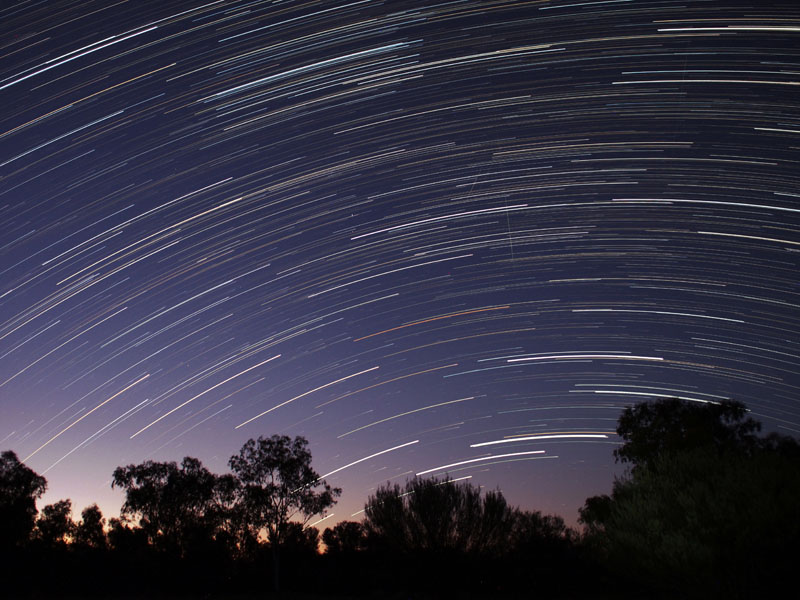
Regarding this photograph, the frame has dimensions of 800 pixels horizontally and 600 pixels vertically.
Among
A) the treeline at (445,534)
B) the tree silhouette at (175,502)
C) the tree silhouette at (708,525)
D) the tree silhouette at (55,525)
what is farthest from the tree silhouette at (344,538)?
the tree silhouette at (708,525)

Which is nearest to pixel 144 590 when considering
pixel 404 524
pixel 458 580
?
pixel 404 524

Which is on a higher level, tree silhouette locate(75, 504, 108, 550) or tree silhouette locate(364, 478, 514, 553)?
tree silhouette locate(75, 504, 108, 550)

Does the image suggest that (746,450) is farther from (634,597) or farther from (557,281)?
(557,281)

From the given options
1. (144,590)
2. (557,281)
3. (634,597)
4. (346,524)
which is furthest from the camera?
(346,524)

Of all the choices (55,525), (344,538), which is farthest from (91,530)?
(344,538)

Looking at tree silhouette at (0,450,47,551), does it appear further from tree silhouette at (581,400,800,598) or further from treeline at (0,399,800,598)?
tree silhouette at (581,400,800,598)

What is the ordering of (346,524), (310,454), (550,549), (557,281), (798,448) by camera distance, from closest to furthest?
(557,281), (798,448), (550,549), (310,454), (346,524)

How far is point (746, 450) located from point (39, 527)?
5026 centimetres

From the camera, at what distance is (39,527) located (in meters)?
41.3

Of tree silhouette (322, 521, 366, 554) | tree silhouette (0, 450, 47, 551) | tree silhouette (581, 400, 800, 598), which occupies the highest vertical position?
tree silhouette (0, 450, 47, 551)

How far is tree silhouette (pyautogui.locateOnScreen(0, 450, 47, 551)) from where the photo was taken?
37656mm

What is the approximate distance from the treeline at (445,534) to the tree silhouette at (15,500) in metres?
0.10

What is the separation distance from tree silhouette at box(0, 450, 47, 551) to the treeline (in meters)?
0.10

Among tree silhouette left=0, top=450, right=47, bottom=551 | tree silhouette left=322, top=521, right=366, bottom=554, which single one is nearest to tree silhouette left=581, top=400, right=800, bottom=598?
tree silhouette left=322, top=521, right=366, bottom=554
